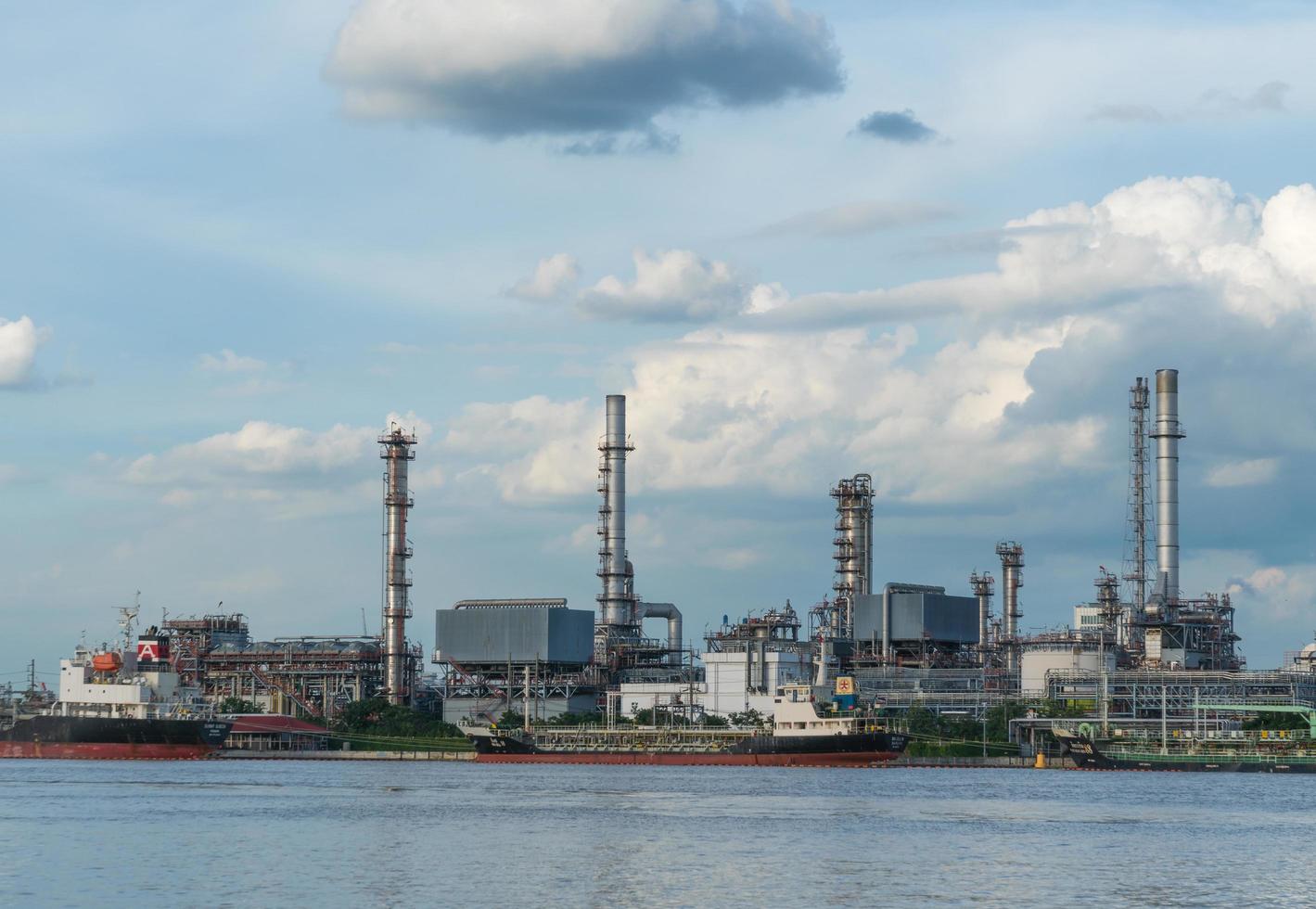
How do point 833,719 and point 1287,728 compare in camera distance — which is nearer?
point 833,719

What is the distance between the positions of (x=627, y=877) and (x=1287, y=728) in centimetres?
14125

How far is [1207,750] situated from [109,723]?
108775 millimetres

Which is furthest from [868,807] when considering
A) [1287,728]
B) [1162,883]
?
[1287,728]

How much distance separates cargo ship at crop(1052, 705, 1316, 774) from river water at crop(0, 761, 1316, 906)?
28362 millimetres

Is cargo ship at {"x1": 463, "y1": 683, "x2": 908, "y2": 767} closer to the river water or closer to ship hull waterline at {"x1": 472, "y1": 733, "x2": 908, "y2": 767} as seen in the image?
ship hull waterline at {"x1": 472, "y1": 733, "x2": 908, "y2": 767}

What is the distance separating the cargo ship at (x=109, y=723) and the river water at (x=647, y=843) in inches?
1704

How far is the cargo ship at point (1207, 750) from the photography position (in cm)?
17712

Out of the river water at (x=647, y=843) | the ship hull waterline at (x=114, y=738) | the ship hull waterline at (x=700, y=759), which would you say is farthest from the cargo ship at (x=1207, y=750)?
the ship hull waterline at (x=114, y=738)

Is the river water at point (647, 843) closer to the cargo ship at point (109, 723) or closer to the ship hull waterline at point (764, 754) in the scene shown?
the ship hull waterline at point (764, 754)

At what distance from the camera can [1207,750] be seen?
599 ft

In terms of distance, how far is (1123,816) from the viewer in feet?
366

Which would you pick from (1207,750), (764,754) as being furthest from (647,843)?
(1207,750)

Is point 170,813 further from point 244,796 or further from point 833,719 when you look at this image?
point 833,719

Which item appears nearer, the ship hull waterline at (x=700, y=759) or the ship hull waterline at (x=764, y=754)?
the ship hull waterline at (x=764, y=754)
